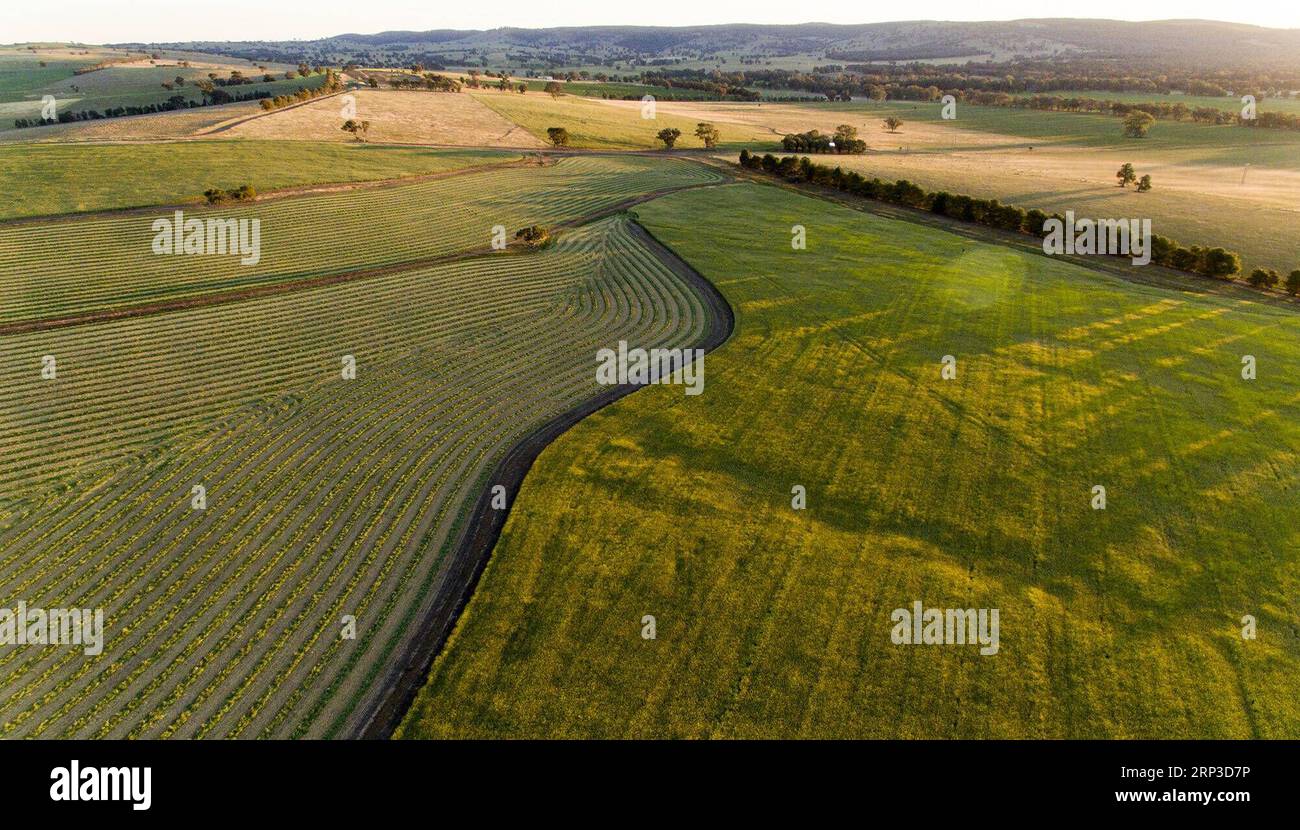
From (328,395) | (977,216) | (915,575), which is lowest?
(915,575)

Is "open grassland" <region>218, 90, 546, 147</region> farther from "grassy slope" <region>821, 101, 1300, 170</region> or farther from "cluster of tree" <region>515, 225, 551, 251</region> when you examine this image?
"grassy slope" <region>821, 101, 1300, 170</region>

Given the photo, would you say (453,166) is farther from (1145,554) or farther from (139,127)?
(1145,554)

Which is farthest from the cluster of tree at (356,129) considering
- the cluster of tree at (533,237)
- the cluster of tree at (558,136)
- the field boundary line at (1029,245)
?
the field boundary line at (1029,245)

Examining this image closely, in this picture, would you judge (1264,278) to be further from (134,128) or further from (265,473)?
(134,128)

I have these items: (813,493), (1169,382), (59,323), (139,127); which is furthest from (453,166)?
(1169,382)

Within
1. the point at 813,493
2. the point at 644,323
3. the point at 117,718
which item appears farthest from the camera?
the point at 644,323
